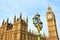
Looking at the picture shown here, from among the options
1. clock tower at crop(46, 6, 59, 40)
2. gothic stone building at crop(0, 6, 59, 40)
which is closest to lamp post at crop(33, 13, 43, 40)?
gothic stone building at crop(0, 6, 59, 40)

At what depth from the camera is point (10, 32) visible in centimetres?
4934

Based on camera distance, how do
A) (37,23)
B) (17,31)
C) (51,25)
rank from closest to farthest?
(37,23), (17,31), (51,25)

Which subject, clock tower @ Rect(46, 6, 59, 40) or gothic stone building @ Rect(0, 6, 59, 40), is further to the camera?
clock tower @ Rect(46, 6, 59, 40)

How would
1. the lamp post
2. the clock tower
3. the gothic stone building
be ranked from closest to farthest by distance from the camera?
the lamp post, the gothic stone building, the clock tower

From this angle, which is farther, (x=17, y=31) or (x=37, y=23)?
(x=17, y=31)

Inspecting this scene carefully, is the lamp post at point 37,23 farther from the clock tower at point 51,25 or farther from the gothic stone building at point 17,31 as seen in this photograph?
the clock tower at point 51,25

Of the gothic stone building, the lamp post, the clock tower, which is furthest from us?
the clock tower

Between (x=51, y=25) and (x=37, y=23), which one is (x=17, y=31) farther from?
(x=37, y=23)

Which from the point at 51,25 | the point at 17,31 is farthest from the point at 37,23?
the point at 51,25

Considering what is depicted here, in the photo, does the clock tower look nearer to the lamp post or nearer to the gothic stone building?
the gothic stone building

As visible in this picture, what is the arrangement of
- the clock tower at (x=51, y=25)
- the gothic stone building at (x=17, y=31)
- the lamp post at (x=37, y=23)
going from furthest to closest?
the clock tower at (x=51, y=25)
the gothic stone building at (x=17, y=31)
the lamp post at (x=37, y=23)

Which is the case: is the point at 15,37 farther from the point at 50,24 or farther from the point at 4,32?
the point at 50,24

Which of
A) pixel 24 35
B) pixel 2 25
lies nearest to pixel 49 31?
pixel 24 35

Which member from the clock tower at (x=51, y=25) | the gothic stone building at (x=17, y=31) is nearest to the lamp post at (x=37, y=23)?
the gothic stone building at (x=17, y=31)
